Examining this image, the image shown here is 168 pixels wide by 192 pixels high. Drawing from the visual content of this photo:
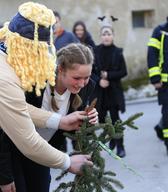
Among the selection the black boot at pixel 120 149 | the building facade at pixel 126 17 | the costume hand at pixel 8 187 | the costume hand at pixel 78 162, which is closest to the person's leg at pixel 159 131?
the black boot at pixel 120 149

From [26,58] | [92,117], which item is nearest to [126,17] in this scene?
[92,117]

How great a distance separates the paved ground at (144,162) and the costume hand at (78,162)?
242 centimetres

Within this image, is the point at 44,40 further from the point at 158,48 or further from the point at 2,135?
the point at 158,48

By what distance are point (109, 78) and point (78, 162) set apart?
13.9 ft

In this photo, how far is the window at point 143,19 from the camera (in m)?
13.0

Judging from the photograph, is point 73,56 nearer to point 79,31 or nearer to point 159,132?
point 159,132

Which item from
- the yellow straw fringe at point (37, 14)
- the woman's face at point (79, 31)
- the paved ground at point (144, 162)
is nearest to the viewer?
the yellow straw fringe at point (37, 14)

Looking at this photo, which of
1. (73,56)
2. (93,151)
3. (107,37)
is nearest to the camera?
(73,56)

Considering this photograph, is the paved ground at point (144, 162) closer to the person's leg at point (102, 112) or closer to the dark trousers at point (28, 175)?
the person's leg at point (102, 112)

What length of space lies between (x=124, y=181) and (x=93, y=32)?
21.1 feet

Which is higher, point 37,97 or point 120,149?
point 37,97

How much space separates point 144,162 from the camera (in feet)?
23.0

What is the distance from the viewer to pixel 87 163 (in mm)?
3311

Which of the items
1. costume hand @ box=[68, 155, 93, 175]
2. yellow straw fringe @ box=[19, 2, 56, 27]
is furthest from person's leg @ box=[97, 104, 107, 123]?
yellow straw fringe @ box=[19, 2, 56, 27]
